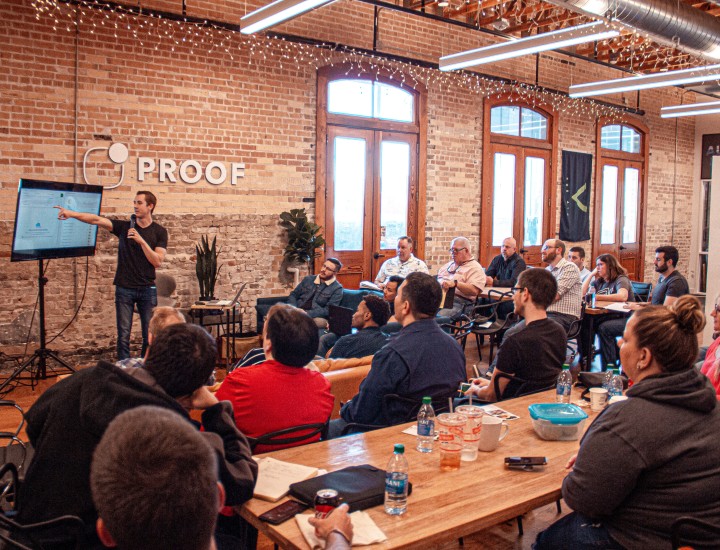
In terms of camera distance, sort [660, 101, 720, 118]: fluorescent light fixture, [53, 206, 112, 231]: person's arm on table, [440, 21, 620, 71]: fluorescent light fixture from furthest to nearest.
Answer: [660, 101, 720, 118]: fluorescent light fixture
[440, 21, 620, 71]: fluorescent light fixture
[53, 206, 112, 231]: person's arm on table

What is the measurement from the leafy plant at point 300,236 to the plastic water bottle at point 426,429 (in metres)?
6.07

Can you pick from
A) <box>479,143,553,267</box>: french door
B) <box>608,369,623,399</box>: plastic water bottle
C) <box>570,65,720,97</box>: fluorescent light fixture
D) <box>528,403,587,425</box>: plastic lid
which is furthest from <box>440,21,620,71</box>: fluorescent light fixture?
<box>528,403,587,425</box>: plastic lid

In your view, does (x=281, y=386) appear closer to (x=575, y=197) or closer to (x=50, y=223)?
(x=50, y=223)

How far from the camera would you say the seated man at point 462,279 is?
8188 mm

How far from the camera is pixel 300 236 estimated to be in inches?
343

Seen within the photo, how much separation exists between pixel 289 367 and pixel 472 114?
29.2ft

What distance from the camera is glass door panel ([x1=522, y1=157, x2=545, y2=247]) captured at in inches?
479

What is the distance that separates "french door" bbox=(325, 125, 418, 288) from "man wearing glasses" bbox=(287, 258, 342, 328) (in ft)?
5.43

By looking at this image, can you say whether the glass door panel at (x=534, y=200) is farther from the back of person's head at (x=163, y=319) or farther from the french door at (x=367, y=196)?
the back of person's head at (x=163, y=319)

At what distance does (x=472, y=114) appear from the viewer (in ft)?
36.3

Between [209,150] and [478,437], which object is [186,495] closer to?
[478,437]

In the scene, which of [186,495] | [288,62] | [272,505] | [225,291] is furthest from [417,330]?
[288,62]

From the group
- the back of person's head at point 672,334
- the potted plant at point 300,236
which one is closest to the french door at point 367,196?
the potted plant at point 300,236

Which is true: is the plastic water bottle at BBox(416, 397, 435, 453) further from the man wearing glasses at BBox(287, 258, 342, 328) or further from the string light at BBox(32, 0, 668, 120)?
the string light at BBox(32, 0, 668, 120)
